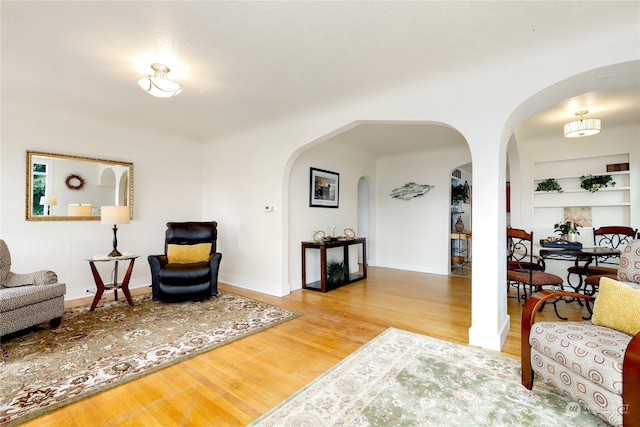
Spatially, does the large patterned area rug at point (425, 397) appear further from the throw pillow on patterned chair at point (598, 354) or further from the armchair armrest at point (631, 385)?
the armchair armrest at point (631, 385)

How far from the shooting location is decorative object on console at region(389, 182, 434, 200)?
5.96 metres

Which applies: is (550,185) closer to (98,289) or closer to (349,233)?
(349,233)

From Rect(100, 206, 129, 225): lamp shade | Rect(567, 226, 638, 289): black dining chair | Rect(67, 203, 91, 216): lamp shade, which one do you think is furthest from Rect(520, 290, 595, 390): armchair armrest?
Rect(67, 203, 91, 216): lamp shade

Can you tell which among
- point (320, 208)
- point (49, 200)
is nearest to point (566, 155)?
point (320, 208)

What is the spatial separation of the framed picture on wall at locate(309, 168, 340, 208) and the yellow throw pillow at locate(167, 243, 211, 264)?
183 cm

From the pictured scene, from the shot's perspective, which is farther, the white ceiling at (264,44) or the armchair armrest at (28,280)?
the armchair armrest at (28,280)

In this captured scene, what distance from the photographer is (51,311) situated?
2.87 metres

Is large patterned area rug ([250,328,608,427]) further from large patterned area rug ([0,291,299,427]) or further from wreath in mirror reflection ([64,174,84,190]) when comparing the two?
wreath in mirror reflection ([64,174,84,190])

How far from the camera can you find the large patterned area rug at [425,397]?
1.65m

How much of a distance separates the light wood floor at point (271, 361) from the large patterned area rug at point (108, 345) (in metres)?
0.15

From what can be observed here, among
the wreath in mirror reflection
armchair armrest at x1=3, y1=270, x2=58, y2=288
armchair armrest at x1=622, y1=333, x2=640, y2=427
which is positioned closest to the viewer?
armchair armrest at x1=622, y1=333, x2=640, y2=427

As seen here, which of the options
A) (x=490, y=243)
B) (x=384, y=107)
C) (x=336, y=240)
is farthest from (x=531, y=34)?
(x=336, y=240)

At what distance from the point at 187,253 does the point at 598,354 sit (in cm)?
422

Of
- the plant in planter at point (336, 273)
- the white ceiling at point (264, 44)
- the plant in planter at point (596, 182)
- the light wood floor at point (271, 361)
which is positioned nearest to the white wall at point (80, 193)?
the white ceiling at point (264, 44)
